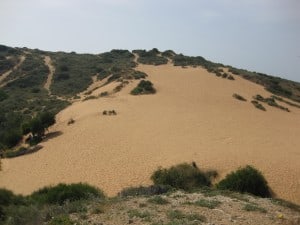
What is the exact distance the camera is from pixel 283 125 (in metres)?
30.0

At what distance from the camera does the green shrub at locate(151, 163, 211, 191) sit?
1744 centimetres

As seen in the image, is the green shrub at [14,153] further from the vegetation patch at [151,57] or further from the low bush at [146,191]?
the vegetation patch at [151,57]

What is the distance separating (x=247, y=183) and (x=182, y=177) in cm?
266

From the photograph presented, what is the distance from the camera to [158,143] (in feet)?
81.1

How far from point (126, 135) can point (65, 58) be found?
48762mm

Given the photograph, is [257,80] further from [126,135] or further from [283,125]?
[126,135]

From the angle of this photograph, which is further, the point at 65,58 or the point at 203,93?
the point at 65,58

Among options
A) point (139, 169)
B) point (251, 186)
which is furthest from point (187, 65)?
point (251, 186)

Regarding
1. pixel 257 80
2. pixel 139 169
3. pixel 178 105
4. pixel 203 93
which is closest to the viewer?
pixel 139 169

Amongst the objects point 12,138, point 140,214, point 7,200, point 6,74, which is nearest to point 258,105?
point 12,138

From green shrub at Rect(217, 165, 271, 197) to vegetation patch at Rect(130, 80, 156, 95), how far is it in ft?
71.9

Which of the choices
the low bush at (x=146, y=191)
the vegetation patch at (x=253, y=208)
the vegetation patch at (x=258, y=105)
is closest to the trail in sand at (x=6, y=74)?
the vegetation patch at (x=258, y=105)

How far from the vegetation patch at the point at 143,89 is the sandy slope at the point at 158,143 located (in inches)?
37.5

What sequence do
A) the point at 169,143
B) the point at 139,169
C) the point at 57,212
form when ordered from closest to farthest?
the point at 57,212
the point at 139,169
the point at 169,143
